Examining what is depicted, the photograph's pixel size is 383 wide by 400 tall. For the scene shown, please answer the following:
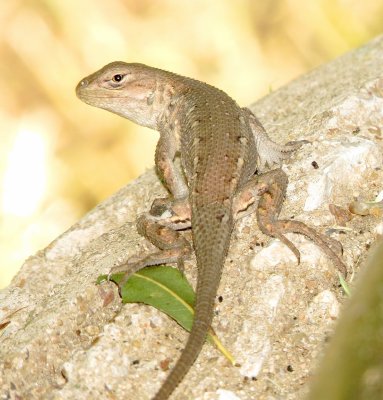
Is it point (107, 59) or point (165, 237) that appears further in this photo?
point (107, 59)

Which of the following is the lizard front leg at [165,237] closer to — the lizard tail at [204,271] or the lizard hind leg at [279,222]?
the lizard tail at [204,271]

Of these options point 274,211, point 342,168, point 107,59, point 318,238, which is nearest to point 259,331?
point 318,238

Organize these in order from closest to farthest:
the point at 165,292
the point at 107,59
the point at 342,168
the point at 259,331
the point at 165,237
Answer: the point at 259,331
the point at 165,292
the point at 165,237
the point at 342,168
the point at 107,59

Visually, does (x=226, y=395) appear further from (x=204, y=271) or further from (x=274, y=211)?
(x=274, y=211)

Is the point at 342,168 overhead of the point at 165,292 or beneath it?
overhead

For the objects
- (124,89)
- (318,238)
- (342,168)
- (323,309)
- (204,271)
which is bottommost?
(204,271)

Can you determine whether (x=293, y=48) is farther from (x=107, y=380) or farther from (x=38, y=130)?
(x=107, y=380)

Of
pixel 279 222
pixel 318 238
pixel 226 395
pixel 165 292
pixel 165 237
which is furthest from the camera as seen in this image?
pixel 165 237
